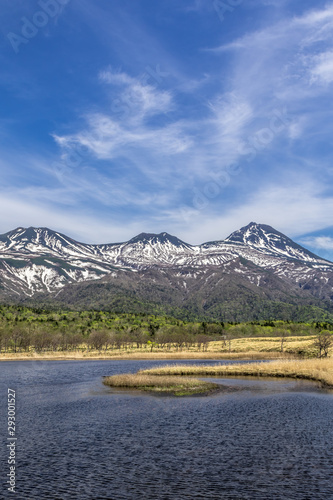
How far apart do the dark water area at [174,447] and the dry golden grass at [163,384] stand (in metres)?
6.97

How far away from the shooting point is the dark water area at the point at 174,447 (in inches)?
982

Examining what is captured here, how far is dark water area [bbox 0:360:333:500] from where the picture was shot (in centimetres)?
2494

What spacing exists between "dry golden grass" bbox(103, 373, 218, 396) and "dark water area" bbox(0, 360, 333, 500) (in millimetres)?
6967

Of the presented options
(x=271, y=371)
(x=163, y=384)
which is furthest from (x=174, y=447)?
(x=271, y=371)

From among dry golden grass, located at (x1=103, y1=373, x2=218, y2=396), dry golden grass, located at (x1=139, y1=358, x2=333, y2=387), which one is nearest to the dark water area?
dry golden grass, located at (x1=103, y1=373, x2=218, y2=396)

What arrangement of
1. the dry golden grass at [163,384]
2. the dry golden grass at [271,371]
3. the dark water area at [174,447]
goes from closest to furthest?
1. the dark water area at [174,447]
2. the dry golden grass at [163,384]
3. the dry golden grass at [271,371]

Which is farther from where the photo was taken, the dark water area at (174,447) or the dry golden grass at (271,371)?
the dry golden grass at (271,371)

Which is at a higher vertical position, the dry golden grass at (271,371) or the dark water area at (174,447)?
the dark water area at (174,447)

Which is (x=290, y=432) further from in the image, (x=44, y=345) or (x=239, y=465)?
(x=44, y=345)

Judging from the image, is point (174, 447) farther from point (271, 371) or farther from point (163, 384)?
point (271, 371)

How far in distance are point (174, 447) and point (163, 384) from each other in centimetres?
3941

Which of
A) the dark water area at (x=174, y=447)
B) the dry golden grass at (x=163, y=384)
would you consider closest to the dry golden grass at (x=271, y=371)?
the dry golden grass at (x=163, y=384)

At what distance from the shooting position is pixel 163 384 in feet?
238

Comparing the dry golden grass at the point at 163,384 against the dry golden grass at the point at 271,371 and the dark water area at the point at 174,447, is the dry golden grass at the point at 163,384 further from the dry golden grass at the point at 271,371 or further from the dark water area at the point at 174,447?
the dry golden grass at the point at 271,371
